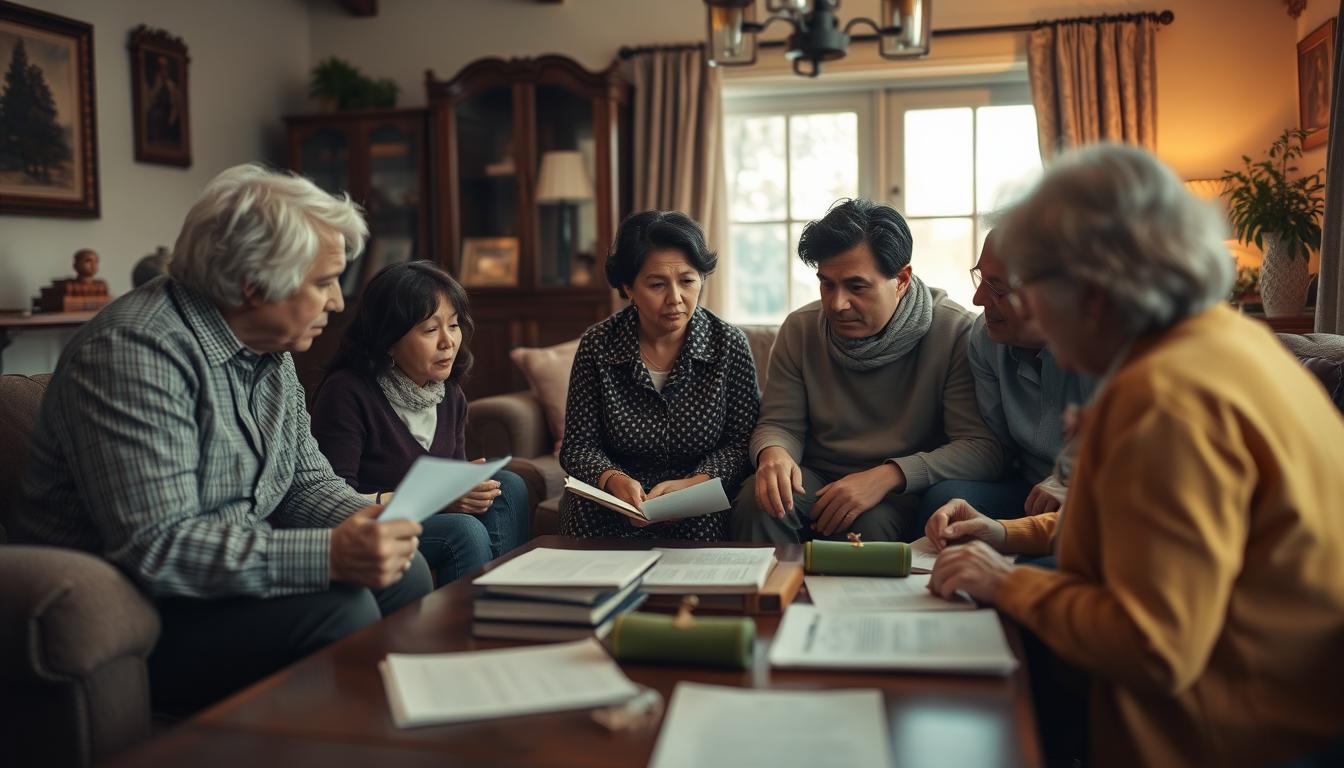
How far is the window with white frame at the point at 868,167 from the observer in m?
4.70

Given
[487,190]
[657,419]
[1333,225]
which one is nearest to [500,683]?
[657,419]

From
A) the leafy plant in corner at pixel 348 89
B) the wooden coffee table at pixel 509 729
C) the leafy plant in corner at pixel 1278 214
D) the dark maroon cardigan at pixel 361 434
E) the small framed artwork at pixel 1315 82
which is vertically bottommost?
the wooden coffee table at pixel 509 729

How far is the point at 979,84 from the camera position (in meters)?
4.68

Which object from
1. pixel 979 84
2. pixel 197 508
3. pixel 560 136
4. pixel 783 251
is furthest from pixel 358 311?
pixel 979 84

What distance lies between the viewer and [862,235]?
2150mm

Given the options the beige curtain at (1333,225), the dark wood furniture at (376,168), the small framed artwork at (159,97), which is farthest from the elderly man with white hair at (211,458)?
the dark wood furniture at (376,168)

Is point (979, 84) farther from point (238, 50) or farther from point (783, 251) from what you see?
point (238, 50)

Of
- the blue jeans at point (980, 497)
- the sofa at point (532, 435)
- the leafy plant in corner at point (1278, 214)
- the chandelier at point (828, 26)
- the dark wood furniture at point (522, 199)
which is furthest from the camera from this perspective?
the dark wood furniture at point (522, 199)

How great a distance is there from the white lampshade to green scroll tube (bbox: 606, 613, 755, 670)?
3.63 metres

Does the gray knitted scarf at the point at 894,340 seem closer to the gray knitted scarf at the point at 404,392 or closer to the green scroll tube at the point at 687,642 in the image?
the gray knitted scarf at the point at 404,392

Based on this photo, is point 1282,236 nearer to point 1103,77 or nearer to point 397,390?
point 1103,77

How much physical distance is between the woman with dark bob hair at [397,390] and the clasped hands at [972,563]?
1.00m

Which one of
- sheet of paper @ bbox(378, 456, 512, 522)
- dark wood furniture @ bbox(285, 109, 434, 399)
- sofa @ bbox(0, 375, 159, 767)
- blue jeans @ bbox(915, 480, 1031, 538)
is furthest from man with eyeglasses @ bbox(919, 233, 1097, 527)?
dark wood furniture @ bbox(285, 109, 434, 399)

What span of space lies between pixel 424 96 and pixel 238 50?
85 cm
